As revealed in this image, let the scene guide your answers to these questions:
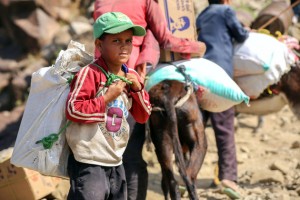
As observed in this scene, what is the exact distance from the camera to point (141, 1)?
466cm

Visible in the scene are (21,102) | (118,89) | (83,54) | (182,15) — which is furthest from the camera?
(21,102)

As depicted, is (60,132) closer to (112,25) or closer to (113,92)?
(113,92)

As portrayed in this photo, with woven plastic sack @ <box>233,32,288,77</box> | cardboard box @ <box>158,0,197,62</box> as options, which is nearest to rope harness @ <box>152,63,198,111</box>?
cardboard box @ <box>158,0,197,62</box>

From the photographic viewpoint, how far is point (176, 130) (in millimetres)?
4676

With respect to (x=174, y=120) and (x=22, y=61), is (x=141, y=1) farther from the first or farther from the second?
(x=22, y=61)

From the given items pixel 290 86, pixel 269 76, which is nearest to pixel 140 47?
pixel 269 76

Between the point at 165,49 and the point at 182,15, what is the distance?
523mm

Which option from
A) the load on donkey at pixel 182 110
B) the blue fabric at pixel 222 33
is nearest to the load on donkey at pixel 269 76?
the blue fabric at pixel 222 33

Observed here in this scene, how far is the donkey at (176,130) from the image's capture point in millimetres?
4668

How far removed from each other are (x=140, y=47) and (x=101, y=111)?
1.55 meters

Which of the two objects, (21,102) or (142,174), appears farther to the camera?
(21,102)

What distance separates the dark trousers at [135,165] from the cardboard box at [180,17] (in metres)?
0.97

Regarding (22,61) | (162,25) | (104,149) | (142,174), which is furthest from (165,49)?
(22,61)

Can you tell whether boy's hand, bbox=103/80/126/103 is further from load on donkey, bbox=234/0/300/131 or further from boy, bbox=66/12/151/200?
load on donkey, bbox=234/0/300/131
